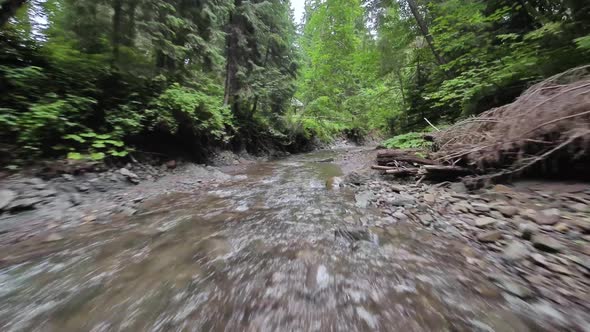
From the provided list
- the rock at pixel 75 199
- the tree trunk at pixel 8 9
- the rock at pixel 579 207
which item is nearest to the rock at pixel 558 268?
the rock at pixel 579 207

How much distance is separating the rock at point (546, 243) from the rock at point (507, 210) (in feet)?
1.89

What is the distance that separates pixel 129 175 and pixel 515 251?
22.9ft

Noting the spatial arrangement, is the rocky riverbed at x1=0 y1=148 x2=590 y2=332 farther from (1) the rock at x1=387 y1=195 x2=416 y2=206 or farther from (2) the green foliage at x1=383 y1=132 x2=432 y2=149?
(2) the green foliage at x1=383 y1=132 x2=432 y2=149

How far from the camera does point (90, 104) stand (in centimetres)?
503

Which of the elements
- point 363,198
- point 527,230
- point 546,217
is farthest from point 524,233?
point 363,198

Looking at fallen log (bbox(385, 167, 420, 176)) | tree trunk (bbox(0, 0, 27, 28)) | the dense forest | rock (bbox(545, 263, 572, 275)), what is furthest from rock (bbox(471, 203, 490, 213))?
tree trunk (bbox(0, 0, 27, 28))

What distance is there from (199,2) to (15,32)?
15.3ft

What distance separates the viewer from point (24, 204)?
3408 millimetres

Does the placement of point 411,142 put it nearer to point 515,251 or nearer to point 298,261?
point 515,251

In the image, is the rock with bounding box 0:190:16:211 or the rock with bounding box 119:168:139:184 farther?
the rock with bounding box 119:168:139:184

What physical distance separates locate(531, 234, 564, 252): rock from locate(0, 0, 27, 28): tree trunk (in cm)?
846

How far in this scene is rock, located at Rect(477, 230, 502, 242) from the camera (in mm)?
2514

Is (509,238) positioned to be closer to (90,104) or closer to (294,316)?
(294,316)

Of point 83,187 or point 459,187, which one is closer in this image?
point 459,187
